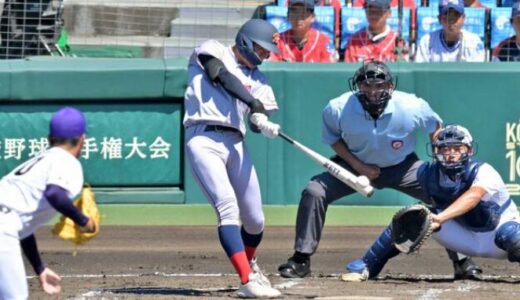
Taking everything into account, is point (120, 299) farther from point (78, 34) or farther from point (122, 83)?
point (78, 34)

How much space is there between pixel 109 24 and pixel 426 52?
4.01m

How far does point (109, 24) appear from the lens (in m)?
15.2

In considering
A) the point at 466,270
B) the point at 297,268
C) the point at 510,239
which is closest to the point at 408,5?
the point at 466,270

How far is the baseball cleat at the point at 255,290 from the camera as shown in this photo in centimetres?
758

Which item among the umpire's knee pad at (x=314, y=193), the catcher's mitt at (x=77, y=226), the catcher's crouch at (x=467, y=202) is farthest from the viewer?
the umpire's knee pad at (x=314, y=193)

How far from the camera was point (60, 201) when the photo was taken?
5.88 metres

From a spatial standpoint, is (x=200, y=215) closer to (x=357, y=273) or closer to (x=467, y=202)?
(x=357, y=273)

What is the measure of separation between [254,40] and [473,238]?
1998mm

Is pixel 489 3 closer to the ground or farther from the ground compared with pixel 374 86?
farther from the ground

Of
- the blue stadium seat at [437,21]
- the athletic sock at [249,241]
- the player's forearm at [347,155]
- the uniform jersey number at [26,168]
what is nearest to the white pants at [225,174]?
the athletic sock at [249,241]

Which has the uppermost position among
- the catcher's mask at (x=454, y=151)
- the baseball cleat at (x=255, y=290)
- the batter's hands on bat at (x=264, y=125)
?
the batter's hands on bat at (x=264, y=125)

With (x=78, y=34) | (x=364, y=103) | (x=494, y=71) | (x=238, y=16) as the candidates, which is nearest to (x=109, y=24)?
(x=78, y=34)

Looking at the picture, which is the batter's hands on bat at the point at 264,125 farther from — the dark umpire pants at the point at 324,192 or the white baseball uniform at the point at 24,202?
the white baseball uniform at the point at 24,202

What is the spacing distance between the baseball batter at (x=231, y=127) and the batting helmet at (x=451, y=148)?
111cm
